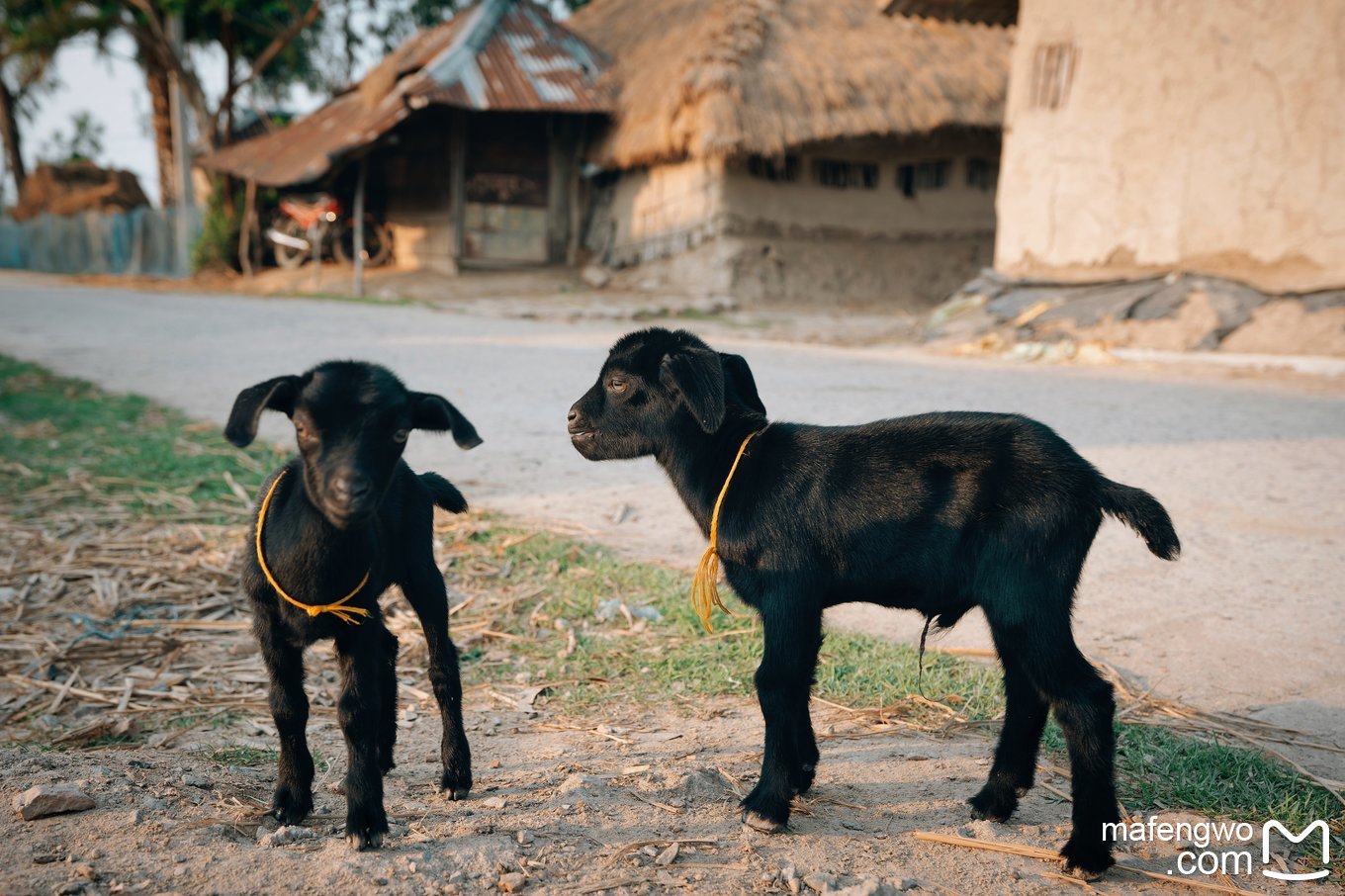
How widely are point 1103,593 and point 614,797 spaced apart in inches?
118

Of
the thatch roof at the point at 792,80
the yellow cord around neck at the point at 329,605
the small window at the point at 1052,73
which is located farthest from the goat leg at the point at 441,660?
the thatch roof at the point at 792,80

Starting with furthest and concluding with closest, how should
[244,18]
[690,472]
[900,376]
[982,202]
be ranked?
[244,18]
[982,202]
[900,376]
[690,472]

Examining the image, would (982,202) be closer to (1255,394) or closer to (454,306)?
(454,306)

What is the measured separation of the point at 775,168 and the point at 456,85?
21.3 ft

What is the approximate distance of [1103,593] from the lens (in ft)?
17.1

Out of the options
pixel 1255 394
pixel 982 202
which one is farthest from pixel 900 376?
pixel 982 202

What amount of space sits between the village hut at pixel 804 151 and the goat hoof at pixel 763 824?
55.0 ft

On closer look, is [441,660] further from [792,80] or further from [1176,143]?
[792,80]

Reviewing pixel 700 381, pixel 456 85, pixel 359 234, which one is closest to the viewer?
pixel 700 381

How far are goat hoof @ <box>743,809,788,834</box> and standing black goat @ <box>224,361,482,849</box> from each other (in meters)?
0.89

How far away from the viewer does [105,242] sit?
3403 centimetres

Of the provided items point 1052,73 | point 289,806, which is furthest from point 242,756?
point 1052,73

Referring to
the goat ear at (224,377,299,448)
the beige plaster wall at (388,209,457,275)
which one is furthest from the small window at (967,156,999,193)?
the goat ear at (224,377,299,448)

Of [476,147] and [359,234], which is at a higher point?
[476,147]
